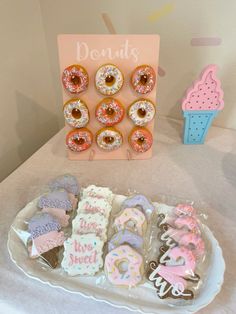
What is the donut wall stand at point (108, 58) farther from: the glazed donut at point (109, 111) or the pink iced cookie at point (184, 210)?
the pink iced cookie at point (184, 210)

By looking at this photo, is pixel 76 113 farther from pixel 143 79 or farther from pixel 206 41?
pixel 206 41

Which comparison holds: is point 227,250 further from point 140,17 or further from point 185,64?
point 140,17

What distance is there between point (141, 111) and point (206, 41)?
0.91 ft

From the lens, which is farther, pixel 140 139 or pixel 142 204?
pixel 140 139

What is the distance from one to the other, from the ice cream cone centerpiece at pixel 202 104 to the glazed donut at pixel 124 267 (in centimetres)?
43

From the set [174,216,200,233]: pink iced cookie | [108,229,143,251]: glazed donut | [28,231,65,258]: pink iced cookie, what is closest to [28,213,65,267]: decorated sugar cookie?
[28,231,65,258]: pink iced cookie

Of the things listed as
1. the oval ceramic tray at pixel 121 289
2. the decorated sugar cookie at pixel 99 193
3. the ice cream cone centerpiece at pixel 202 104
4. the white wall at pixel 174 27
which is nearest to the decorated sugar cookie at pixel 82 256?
the oval ceramic tray at pixel 121 289

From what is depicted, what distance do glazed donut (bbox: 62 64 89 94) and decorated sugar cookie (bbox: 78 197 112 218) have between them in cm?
27

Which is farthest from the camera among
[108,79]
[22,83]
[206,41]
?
[22,83]

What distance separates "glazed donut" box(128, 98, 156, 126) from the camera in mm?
773

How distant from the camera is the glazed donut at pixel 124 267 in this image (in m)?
0.54

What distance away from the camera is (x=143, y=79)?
2.48ft

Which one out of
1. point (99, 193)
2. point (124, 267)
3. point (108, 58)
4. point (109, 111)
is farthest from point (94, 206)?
point (108, 58)

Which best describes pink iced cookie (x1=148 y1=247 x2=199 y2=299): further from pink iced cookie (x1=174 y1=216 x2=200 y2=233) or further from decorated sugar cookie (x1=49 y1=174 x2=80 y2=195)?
decorated sugar cookie (x1=49 y1=174 x2=80 y2=195)
